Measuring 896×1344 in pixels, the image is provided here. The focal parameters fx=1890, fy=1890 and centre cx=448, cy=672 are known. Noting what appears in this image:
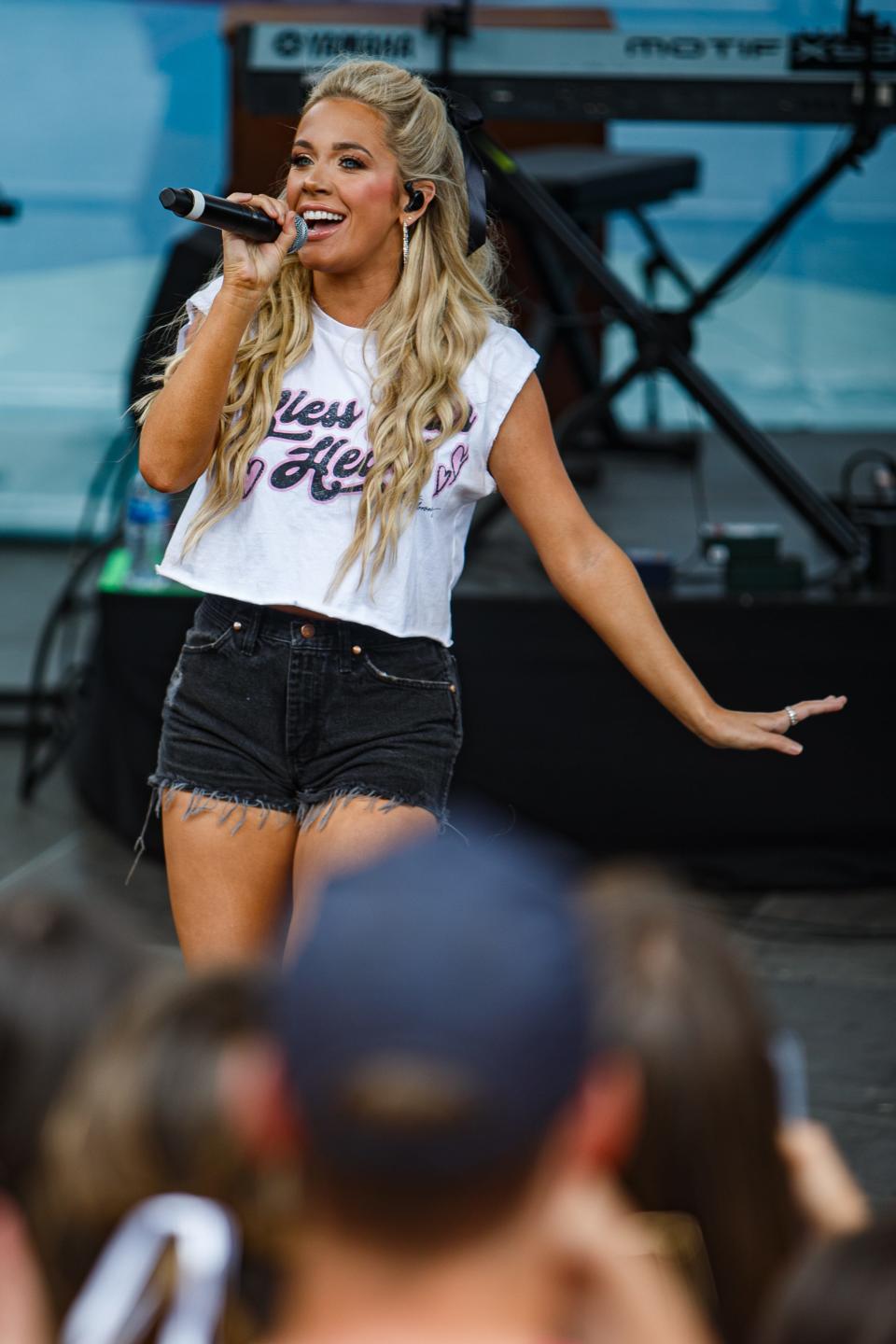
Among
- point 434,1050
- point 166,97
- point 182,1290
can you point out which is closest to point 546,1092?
point 434,1050

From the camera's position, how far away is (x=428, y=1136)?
0.94 m

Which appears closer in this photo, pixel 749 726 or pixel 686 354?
pixel 749 726

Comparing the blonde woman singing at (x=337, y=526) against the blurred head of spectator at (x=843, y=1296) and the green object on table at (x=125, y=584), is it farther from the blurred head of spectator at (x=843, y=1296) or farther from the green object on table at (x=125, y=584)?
the green object on table at (x=125, y=584)

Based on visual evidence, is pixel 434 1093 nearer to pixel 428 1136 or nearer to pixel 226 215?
pixel 428 1136

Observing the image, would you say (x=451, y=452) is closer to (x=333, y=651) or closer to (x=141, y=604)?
(x=333, y=651)

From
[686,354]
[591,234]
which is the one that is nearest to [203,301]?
[686,354]

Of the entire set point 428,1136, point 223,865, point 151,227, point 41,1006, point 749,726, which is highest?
point 151,227

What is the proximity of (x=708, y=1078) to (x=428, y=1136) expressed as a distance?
40 cm

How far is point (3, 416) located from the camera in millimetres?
9094

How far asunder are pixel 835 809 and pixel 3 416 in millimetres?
5626

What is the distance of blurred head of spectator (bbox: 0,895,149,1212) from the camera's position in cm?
133

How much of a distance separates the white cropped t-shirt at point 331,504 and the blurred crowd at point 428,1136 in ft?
3.46

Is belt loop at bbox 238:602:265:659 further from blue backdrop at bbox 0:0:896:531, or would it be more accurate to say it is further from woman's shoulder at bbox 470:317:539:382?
blue backdrop at bbox 0:0:896:531

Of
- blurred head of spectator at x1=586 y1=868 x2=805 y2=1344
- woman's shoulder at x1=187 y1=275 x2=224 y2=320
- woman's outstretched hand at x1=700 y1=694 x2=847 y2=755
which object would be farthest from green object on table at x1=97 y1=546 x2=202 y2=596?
blurred head of spectator at x1=586 y1=868 x2=805 y2=1344
